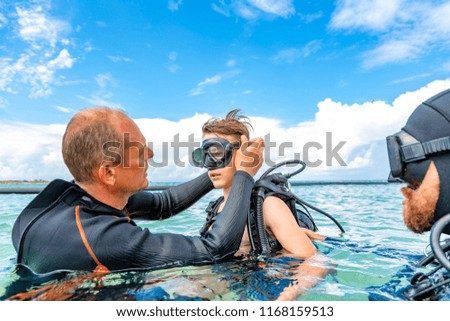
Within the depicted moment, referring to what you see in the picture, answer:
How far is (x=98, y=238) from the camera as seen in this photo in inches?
84.2

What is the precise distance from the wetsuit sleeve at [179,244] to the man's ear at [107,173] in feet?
1.34

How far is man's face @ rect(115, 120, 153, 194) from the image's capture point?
2455 mm

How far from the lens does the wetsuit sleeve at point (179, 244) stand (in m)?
2.20

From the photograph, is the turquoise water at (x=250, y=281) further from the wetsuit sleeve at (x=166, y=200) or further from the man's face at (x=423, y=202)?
the wetsuit sleeve at (x=166, y=200)

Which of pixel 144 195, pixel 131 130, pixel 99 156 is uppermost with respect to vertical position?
pixel 131 130

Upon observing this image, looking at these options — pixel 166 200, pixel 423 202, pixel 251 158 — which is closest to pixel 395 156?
pixel 423 202

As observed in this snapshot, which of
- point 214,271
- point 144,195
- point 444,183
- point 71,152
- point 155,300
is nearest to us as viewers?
point 444,183

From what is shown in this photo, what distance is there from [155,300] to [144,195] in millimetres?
1501

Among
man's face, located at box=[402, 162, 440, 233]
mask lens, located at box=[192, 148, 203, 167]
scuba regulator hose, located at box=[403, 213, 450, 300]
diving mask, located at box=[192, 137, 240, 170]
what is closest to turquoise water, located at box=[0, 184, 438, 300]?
scuba regulator hose, located at box=[403, 213, 450, 300]

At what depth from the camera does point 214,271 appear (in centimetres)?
270

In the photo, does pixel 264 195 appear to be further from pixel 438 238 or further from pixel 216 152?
pixel 438 238
